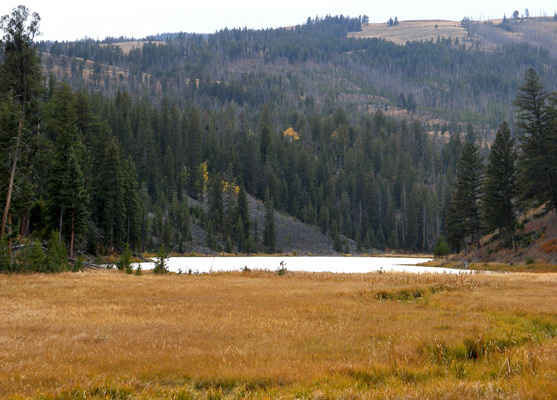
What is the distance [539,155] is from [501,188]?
23.3 feet

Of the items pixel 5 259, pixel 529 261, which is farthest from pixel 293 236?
pixel 5 259

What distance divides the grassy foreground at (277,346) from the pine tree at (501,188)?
38568 millimetres

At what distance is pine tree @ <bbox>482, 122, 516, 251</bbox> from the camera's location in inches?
2324

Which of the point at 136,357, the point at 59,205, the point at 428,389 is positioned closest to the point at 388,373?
the point at 428,389

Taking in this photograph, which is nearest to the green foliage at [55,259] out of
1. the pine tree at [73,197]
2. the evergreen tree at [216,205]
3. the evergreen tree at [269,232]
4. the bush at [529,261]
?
the pine tree at [73,197]

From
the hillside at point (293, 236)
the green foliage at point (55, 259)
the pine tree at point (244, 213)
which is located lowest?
the hillside at point (293, 236)

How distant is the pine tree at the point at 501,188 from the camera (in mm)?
59031

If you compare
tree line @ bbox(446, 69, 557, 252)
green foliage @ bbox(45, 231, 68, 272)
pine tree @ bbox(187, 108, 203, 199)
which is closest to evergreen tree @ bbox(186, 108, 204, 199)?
pine tree @ bbox(187, 108, 203, 199)

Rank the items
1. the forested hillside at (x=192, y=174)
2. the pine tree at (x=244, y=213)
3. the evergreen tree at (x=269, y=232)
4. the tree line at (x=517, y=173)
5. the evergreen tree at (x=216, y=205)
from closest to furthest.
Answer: the forested hillside at (x=192, y=174), the tree line at (x=517, y=173), the evergreen tree at (x=216, y=205), the pine tree at (x=244, y=213), the evergreen tree at (x=269, y=232)

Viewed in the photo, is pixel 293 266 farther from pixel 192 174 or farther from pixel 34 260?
pixel 192 174

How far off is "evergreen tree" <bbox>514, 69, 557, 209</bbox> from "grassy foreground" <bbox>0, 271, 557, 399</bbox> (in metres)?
35.0

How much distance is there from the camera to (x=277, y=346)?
13234 millimetres

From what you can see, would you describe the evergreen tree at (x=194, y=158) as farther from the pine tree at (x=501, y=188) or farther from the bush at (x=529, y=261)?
the bush at (x=529, y=261)

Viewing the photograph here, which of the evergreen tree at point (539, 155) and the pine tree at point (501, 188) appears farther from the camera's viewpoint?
the pine tree at point (501, 188)
